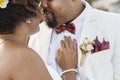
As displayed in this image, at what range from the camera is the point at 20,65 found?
235 cm

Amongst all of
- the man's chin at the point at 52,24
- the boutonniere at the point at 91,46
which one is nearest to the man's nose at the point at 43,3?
the man's chin at the point at 52,24

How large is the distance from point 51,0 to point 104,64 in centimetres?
68

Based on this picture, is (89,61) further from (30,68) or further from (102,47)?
(30,68)

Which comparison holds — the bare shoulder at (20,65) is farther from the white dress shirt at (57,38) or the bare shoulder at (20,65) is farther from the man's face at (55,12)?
the white dress shirt at (57,38)

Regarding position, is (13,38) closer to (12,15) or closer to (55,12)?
(12,15)

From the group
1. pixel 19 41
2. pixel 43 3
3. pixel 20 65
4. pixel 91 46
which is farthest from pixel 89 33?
pixel 20 65

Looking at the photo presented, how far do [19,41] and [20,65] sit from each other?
7.4 inches

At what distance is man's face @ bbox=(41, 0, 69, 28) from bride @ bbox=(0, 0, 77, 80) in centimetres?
75

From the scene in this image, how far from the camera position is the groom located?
336 centimetres

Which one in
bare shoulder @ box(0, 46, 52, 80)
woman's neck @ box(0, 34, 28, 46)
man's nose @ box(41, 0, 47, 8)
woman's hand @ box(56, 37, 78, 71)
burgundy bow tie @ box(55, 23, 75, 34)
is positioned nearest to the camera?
bare shoulder @ box(0, 46, 52, 80)

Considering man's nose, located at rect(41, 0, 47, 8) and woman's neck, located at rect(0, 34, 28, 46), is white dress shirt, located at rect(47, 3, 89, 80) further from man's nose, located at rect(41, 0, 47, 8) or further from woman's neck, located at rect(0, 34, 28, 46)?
woman's neck, located at rect(0, 34, 28, 46)

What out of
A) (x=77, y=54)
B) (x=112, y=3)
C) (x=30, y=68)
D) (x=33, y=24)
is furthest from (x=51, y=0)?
(x=112, y=3)

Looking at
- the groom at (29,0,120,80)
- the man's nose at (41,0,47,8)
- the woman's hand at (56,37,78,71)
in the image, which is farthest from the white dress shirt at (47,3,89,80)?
the man's nose at (41,0,47,8)

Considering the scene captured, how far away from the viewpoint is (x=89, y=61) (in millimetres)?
3379
